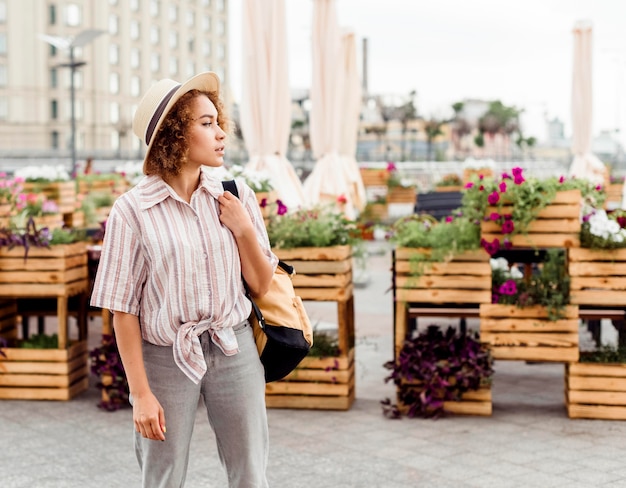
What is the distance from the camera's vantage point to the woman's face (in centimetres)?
277

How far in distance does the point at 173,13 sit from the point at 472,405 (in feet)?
304

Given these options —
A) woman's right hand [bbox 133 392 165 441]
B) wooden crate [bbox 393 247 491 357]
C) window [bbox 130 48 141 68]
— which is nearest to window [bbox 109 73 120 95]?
window [bbox 130 48 141 68]

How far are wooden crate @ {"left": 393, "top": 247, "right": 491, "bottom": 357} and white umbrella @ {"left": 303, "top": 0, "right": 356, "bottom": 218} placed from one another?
5367 mm

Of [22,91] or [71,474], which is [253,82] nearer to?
[71,474]

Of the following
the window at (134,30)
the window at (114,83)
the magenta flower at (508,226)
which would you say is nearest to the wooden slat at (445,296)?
the magenta flower at (508,226)

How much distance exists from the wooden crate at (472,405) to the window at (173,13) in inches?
3601

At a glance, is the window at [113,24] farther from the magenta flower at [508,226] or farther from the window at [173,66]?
the magenta flower at [508,226]

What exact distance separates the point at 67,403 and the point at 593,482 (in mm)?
3433

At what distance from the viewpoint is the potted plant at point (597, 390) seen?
19.1 feet

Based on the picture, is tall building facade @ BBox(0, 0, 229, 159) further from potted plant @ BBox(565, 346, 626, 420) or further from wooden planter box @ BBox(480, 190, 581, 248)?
potted plant @ BBox(565, 346, 626, 420)

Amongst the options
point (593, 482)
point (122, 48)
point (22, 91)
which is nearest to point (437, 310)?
point (593, 482)

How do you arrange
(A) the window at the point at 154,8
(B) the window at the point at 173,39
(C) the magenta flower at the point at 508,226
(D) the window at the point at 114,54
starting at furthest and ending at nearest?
(B) the window at the point at 173,39 → (A) the window at the point at 154,8 → (D) the window at the point at 114,54 → (C) the magenta flower at the point at 508,226

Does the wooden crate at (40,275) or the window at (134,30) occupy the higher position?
the window at (134,30)

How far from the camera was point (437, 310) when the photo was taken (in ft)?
22.4
